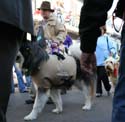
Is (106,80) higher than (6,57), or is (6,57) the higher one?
(6,57)

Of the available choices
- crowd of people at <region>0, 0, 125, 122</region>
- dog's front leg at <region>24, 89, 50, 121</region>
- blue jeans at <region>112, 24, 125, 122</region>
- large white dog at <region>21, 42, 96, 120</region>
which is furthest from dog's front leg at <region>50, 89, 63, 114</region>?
blue jeans at <region>112, 24, 125, 122</region>

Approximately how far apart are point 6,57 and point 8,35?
0.10 metres

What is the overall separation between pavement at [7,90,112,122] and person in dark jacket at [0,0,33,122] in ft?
15.5

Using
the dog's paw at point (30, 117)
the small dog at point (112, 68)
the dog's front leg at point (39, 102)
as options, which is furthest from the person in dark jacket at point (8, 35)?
the small dog at point (112, 68)

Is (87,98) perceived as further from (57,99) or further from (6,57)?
(6,57)

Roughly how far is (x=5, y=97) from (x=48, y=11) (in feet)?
20.4

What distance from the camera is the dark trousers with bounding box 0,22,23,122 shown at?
210 centimetres

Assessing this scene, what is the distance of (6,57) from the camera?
2.11m

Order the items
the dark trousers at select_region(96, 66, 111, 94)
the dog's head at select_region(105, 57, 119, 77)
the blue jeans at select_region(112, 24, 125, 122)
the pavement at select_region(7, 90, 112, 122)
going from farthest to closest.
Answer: the dark trousers at select_region(96, 66, 111, 94), the dog's head at select_region(105, 57, 119, 77), the pavement at select_region(7, 90, 112, 122), the blue jeans at select_region(112, 24, 125, 122)

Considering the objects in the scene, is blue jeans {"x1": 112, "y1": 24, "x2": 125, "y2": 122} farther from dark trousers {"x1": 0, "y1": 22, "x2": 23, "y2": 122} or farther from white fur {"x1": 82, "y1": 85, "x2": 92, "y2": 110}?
white fur {"x1": 82, "y1": 85, "x2": 92, "y2": 110}

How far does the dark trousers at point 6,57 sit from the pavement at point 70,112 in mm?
4709

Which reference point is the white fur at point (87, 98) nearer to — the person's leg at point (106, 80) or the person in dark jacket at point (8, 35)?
the person's leg at point (106, 80)

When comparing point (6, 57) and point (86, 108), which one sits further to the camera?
point (86, 108)

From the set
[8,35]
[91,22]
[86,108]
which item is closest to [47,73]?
[86,108]
